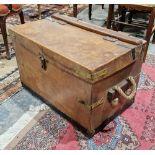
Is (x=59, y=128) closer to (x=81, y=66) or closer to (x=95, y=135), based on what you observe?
(x=95, y=135)

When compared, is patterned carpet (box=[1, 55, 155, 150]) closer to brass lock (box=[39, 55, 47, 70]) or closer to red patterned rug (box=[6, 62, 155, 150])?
red patterned rug (box=[6, 62, 155, 150])

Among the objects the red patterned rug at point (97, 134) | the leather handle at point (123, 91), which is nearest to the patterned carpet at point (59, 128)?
the red patterned rug at point (97, 134)

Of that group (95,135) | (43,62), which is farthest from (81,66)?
(95,135)

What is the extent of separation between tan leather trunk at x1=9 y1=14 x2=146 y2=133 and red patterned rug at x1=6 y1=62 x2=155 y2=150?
0.07 metres

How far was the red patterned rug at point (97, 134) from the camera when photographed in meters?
1.46

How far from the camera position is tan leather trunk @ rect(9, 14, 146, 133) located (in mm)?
1308

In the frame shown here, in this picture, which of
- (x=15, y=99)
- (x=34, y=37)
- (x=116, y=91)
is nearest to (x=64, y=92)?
(x=116, y=91)

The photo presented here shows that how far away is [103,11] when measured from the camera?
3.84 meters

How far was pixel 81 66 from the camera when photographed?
1.25 m

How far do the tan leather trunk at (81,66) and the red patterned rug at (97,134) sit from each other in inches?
2.9

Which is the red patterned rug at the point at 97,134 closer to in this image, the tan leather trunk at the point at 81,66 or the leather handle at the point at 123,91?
the tan leather trunk at the point at 81,66

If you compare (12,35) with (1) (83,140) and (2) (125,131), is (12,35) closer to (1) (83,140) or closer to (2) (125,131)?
(1) (83,140)

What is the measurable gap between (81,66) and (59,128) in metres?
0.54

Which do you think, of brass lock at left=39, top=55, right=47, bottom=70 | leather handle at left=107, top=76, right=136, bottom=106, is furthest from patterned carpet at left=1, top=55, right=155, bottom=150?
brass lock at left=39, top=55, right=47, bottom=70
